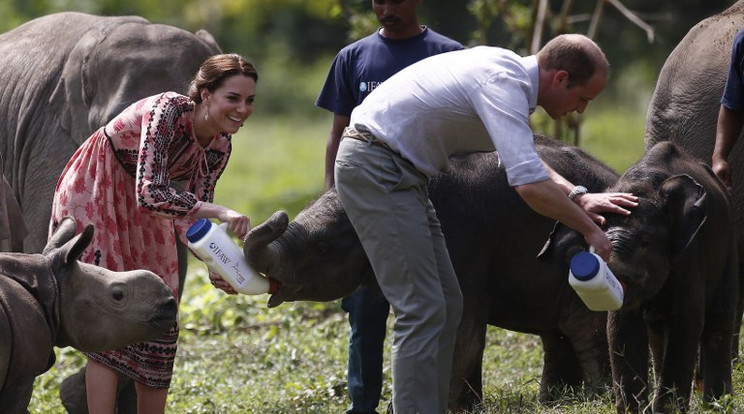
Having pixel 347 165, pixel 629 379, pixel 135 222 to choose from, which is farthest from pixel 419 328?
pixel 135 222

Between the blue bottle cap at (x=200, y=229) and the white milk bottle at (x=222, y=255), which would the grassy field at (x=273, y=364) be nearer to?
A: the white milk bottle at (x=222, y=255)

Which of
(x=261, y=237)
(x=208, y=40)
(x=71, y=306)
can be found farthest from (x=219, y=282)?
(x=208, y=40)

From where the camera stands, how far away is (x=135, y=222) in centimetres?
677

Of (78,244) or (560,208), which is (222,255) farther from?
(560,208)

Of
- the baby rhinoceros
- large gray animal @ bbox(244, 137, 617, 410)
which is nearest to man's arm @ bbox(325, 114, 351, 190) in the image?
large gray animal @ bbox(244, 137, 617, 410)

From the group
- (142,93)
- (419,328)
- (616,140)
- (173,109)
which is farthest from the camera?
(616,140)

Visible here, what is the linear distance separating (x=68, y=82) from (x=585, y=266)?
4.07 m

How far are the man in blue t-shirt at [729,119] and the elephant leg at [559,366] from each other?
123cm

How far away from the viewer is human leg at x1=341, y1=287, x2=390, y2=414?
757 centimetres

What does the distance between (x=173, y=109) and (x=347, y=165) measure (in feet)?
2.90

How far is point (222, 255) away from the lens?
20.3 feet

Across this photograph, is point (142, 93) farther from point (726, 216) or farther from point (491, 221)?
point (726, 216)

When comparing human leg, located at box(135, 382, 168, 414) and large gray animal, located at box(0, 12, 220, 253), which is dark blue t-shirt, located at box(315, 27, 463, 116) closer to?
large gray animal, located at box(0, 12, 220, 253)

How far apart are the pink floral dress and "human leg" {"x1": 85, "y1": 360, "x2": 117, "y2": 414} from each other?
0.13ft
